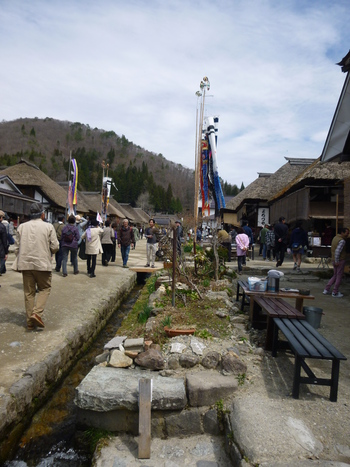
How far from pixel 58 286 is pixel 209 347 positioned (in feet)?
16.0

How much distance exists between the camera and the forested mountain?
68125 millimetres

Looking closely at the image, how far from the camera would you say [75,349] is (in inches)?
186

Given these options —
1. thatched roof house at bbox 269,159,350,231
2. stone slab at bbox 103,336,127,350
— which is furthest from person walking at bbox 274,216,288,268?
stone slab at bbox 103,336,127,350

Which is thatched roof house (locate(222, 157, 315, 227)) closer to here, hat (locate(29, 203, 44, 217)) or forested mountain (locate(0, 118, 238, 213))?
hat (locate(29, 203, 44, 217))

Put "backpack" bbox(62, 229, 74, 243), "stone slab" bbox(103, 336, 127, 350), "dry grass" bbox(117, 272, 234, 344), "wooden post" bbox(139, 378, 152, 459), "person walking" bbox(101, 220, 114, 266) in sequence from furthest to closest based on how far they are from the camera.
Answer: "person walking" bbox(101, 220, 114, 266)
"backpack" bbox(62, 229, 74, 243)
"dry grass" bbox(117, 272, 234, 344)
"stone slab" bbox(103, 336, 127, 350)
"wooden post" bbox(139, 378, 152, 459)

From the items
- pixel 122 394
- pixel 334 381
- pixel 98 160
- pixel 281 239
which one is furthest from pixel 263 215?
pixel 98 160

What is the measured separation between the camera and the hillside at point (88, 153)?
2761 inches

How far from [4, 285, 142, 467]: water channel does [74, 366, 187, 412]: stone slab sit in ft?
1.20

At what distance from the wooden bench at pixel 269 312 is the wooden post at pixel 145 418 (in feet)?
5.21

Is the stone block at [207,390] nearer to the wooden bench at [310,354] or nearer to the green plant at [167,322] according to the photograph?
the wooden bench at [310,354]

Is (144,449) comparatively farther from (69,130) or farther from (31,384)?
(69,130)

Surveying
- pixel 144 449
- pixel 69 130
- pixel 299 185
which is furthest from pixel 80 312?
pixel 69 130

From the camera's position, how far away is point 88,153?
276ft

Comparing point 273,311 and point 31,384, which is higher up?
point 273,311
